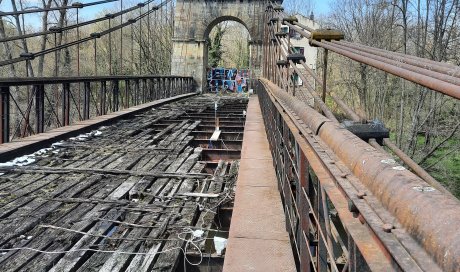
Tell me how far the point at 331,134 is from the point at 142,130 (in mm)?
6868

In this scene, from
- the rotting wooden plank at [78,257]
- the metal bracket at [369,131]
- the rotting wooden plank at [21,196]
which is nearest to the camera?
the metal bracket at [369,131]

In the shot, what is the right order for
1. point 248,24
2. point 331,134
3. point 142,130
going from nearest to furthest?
point 331,134, point 142,130, point 248,24

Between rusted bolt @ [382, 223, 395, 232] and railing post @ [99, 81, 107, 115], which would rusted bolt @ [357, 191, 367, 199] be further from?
railing post @ [99, 81, 107, 115]

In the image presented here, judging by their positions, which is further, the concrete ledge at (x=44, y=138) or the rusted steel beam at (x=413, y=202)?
the concrete ledge at (x=44, y=138)

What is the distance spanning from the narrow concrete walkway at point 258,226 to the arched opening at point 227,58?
18.2m

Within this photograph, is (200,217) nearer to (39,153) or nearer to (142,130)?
(39,153)

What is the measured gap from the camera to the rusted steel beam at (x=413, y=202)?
0.75m

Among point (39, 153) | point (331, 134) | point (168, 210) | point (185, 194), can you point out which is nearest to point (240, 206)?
point (168, 210)

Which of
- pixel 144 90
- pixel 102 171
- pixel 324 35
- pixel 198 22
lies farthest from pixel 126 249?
pixel 198 22

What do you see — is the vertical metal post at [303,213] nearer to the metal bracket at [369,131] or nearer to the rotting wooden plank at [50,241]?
the metal bracket at [369,131]

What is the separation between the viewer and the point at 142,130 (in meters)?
8.40

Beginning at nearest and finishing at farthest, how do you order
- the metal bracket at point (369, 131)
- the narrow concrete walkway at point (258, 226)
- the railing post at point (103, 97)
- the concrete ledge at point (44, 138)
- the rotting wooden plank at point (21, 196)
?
the metal bracket at point (369, 131) < the narrow concrete walkway at point (258, 226) < the rotting wooden plank at point (21, 196) < the concrete ledge at point (44, 138) < the railing post at point (103, 97)

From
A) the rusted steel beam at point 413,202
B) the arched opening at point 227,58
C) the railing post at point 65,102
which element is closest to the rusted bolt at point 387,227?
the rusted steel beam at point 413,202

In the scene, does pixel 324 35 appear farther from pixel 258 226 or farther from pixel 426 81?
pixel 426 81
